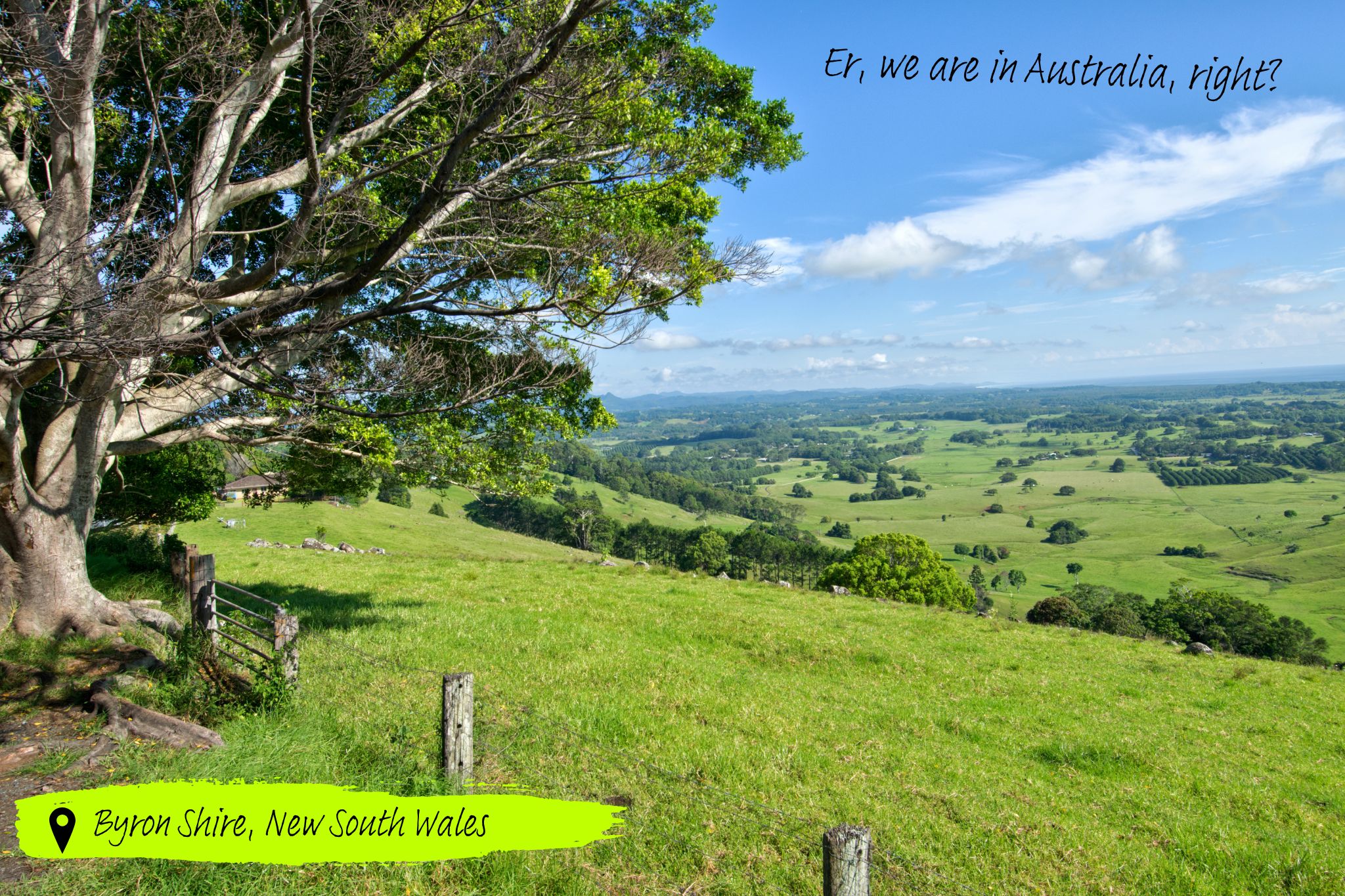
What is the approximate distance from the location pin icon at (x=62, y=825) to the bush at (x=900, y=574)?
45957 mm

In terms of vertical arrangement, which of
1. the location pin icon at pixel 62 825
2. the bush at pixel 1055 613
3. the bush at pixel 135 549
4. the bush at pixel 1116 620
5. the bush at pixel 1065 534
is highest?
the location pin icon at pixel 62 825

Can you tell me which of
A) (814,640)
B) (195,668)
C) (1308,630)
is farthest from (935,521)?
(195,668)

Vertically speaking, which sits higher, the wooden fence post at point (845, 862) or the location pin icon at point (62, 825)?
the wooden fence post at point (845, 862)

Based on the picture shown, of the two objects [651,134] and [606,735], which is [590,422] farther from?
[606,735]

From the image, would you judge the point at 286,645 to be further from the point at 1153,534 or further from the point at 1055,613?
the point at 1153,534

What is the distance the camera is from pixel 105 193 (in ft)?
39.8

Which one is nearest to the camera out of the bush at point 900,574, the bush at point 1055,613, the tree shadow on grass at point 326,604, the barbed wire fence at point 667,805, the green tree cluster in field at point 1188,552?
the barbed wire fence at point 667,805

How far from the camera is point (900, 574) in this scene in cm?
4956

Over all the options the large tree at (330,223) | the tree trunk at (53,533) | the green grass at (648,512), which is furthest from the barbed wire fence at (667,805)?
the green grass at (648,512)

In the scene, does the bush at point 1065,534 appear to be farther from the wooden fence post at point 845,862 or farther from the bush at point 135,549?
the wooden fence post at point 845,862

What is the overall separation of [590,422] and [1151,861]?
38.0ft

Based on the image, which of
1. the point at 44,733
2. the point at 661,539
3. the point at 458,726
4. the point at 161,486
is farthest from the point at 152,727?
the point at 661,539

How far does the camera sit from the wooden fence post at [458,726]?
23.3ft

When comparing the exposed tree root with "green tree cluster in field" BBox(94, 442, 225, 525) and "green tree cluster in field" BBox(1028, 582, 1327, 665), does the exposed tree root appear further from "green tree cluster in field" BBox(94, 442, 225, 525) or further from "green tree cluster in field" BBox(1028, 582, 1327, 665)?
"green tree cluster in field" BBox(1028, 582, 1327, 665)
